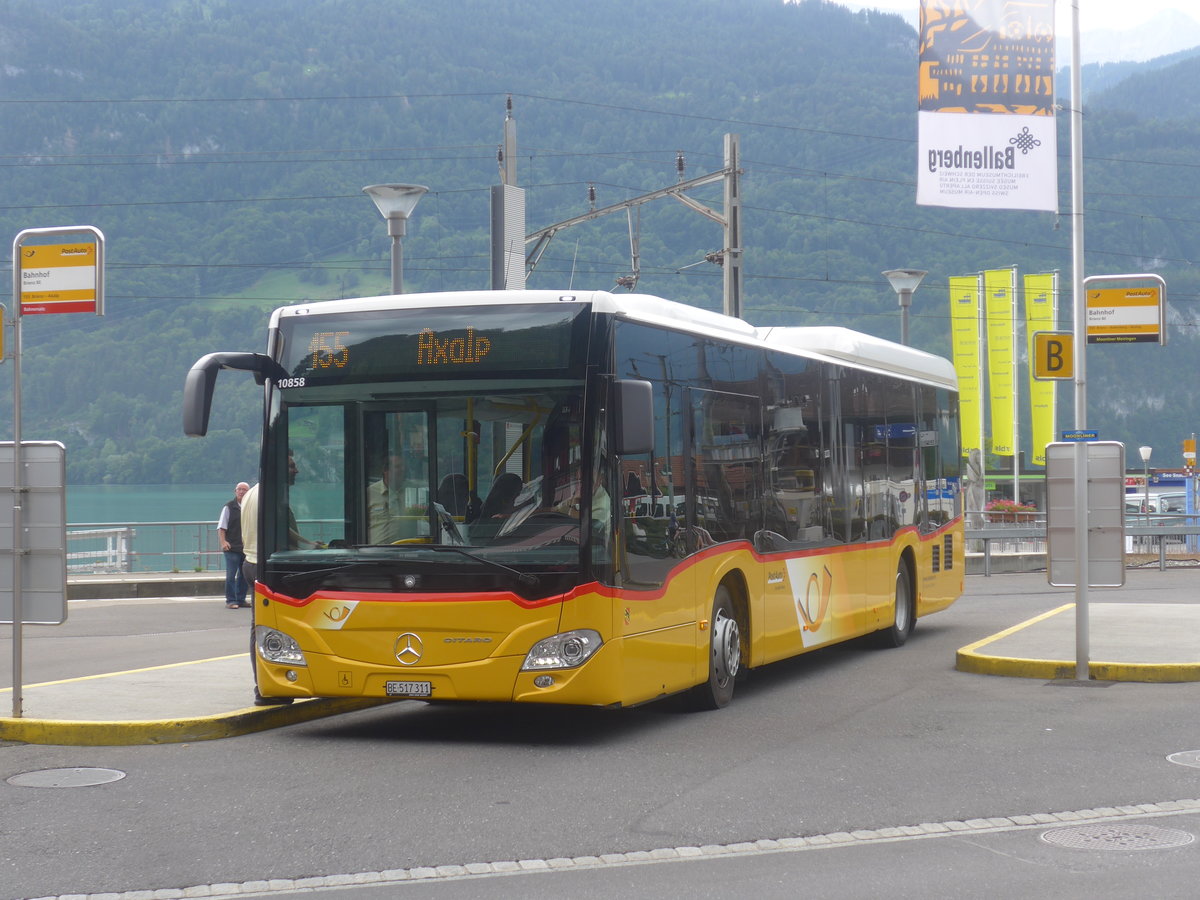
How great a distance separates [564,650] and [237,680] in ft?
11.5

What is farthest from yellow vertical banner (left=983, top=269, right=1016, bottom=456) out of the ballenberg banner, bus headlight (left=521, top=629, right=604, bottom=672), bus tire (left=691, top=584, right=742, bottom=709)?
bus headlight (left=521, top=629, right=604, bottom=672)

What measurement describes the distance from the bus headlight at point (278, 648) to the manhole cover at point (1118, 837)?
4.73 meters

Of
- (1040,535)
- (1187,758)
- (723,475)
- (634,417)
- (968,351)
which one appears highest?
(968,351)

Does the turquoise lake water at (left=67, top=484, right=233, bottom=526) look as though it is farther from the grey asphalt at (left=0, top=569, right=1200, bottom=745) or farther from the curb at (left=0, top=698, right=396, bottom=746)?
the curb at (left=0, top=698, right=396, bottom=746)

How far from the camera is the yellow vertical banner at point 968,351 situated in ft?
157

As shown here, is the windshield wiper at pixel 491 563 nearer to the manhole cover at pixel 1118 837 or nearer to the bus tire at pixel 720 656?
the bus tire at pixel 720 656

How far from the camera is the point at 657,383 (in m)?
10.6

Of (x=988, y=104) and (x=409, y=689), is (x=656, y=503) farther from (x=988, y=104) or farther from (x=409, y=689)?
(x=988, y=104)

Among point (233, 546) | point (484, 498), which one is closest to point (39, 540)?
point (484, 498)

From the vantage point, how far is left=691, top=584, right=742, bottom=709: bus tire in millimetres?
11406

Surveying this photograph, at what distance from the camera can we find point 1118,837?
7246 mm

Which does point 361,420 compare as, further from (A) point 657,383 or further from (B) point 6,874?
(B) point 6,874

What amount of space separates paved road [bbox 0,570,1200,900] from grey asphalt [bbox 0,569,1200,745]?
21 cm

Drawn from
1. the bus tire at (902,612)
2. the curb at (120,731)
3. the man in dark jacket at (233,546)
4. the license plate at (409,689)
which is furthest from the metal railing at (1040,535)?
the curb at (120,731)
